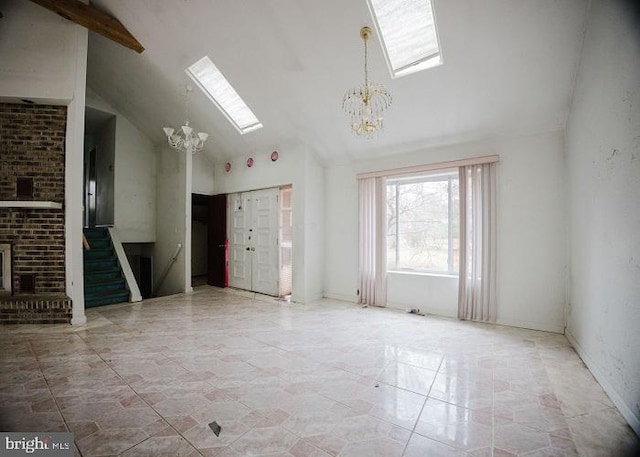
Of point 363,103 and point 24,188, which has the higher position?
point 363,103

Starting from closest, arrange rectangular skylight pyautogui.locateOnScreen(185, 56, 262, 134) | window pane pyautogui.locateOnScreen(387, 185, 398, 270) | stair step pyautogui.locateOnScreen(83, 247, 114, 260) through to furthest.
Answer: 1. rectangular skylight pyautogui.locateOnScreen(185, 56, 262, 134)
2. window pane pyautogui.locateOnScreen(387, 185, 398, 270)
3. stair step pyautogui.locateOnScreen(83, 247, 114, 260)

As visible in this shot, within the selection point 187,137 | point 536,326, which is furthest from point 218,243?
point 536,326

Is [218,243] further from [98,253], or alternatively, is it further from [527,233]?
[527,233]

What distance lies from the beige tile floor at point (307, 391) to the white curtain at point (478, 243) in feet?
1.17

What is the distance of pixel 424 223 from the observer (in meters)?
4.76

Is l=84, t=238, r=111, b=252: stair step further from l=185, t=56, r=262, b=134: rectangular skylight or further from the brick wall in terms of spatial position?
l=185, t=56, r=262, b=134: rectangular skylight

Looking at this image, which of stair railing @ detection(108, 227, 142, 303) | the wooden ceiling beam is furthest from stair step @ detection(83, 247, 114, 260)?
the wooden ceiling beam

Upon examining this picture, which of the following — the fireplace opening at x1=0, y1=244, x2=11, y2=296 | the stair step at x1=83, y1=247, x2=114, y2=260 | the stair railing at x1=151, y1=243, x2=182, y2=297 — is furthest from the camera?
the stair railing at x1=151, y1=243, x2=182, y2=297

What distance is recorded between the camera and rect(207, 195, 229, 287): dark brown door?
266 inches

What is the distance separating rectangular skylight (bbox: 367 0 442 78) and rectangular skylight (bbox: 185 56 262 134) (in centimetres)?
262

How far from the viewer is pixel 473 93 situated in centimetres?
355

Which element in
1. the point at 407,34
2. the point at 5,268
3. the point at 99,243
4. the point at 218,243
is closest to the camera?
the point at 407,34

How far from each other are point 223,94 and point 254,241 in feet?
9.70

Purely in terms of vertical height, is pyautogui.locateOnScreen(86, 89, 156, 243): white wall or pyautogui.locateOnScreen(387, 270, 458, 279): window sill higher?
pyautogui.locateOnScreen(86, 89, 156, 243): white wall
